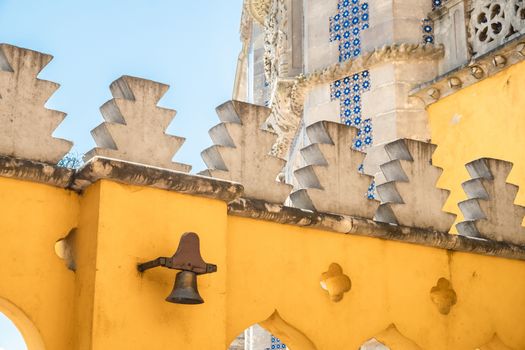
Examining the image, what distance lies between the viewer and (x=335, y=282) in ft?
20.5

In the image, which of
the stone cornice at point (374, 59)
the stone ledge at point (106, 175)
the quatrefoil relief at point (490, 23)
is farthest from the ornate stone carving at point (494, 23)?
the stone ledge at point (106, 175)

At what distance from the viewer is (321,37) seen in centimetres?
1035

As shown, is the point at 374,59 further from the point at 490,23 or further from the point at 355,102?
the point at 490,23

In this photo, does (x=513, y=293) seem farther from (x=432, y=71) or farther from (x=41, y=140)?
(x=41, y=140)

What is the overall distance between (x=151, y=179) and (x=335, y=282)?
1.64m

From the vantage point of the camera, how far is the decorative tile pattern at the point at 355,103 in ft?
31.6

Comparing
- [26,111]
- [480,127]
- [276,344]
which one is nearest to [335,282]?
[26,111]

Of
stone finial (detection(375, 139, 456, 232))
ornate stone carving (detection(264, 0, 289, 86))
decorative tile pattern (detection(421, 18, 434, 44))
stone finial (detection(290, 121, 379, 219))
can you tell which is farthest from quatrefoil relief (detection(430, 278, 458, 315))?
ornate stone carving (detection(264, 0, 289, 86))

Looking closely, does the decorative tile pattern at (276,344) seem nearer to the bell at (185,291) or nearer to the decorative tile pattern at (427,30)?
the decorative tile pattern at (427,30)

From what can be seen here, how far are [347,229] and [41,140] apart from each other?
2.18 metres

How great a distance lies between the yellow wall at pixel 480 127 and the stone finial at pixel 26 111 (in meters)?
4.56

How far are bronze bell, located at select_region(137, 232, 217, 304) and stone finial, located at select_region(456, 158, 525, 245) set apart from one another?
8.63 ft

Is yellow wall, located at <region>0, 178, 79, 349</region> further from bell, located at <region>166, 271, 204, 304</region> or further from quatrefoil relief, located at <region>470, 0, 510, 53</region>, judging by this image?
quatrefoil relief, located at <region>470, 0, 510, 53</region>

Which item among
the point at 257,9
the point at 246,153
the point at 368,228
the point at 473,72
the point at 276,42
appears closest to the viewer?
the point at 246,153
